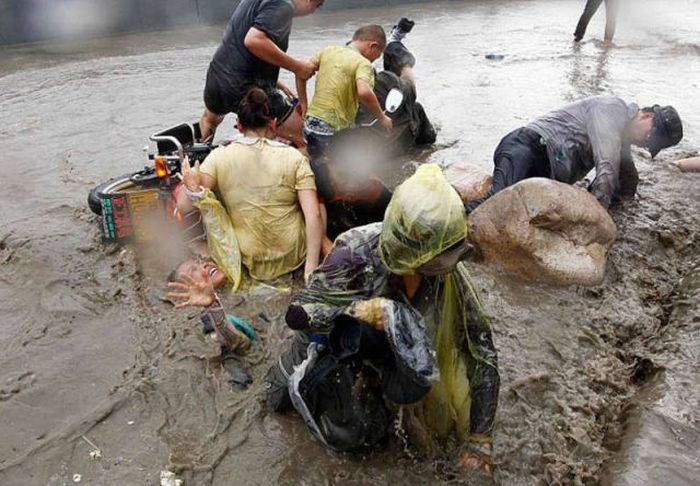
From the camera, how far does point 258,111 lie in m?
3.68

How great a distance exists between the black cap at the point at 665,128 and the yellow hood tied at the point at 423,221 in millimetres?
3227

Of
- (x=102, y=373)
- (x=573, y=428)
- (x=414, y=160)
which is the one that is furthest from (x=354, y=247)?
(x=414, y=160)

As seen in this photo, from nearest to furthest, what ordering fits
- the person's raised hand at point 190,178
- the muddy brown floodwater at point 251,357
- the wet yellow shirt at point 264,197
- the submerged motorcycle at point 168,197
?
the muddy brown floodwater at point 251,357
the person's raised hand at point 190,178
the wet yellow shirt at point 264,197
the submerged motorcycle at point 168,197

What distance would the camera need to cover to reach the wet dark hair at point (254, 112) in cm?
368

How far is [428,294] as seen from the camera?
223cm

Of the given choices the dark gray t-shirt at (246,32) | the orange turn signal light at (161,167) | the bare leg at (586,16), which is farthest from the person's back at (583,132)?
the bare leg at (586,16)

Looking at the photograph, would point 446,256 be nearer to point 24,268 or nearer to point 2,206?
point 24,268

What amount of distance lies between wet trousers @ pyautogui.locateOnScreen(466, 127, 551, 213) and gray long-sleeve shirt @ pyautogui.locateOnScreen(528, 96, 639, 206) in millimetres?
83

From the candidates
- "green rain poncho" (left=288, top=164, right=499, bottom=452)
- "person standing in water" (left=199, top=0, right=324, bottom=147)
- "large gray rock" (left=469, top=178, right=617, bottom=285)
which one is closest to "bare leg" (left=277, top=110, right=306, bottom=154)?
"person standing in water" (left=199, top=0, right=324, bottom=147)

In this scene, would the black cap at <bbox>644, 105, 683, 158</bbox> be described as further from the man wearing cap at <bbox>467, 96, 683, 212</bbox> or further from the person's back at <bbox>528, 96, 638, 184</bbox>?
the person's back at <bbox>528, 96, 638, 184</bbox>

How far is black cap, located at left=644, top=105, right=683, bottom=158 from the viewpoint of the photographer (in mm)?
4367

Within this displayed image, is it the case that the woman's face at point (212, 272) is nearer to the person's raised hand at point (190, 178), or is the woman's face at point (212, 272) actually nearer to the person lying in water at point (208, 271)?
the person lying in water at point (208, 271)

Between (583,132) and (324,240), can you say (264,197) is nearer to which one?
(324,240)

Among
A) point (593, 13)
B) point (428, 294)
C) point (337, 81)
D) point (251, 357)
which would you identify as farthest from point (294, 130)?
point (593, 13)
